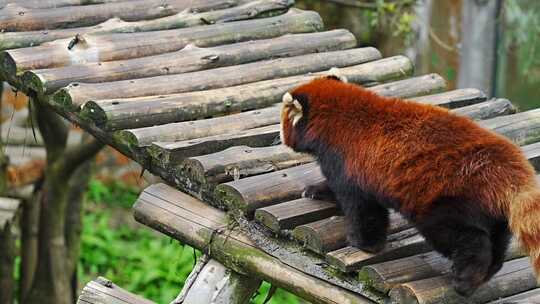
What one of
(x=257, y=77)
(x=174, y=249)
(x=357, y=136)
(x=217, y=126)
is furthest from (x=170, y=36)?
(x=174, y=249)

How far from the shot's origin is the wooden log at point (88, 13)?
482cm

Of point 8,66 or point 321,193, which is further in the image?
point 8,66

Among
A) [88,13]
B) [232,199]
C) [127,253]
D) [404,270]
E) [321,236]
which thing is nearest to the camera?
[404,270]

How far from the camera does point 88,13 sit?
5031 mm

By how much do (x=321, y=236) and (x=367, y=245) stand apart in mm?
173

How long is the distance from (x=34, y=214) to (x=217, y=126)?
10.5 feet

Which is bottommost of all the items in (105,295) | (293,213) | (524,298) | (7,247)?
(7,247)

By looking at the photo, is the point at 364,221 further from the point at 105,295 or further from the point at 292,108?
the point at 105,295

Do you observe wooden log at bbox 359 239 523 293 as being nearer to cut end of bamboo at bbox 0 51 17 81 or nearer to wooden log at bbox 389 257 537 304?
wooden log at bbox 389 257 537 304

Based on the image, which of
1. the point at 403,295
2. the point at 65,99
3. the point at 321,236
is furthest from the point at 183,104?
the point at 403,295

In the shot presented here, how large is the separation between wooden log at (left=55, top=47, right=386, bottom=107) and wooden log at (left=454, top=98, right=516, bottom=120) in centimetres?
59

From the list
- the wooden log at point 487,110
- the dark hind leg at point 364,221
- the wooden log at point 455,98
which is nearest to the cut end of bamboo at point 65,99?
the dark hind leg at point 364,221

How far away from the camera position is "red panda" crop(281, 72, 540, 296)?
3084 millimetres

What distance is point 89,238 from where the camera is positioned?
8188 millimetres
